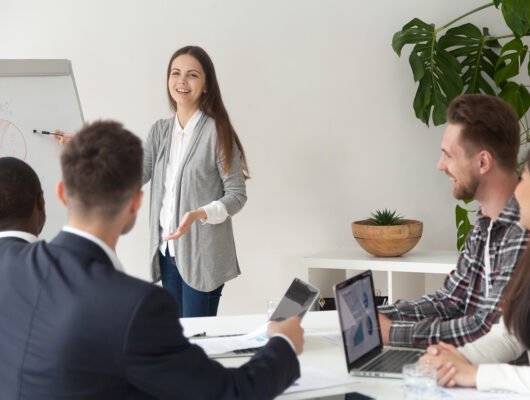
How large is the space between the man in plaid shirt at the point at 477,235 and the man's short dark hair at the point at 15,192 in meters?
0.95

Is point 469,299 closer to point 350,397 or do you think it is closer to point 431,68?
point 350,397

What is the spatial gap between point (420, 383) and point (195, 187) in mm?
1811

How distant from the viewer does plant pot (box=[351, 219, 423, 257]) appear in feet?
13.3

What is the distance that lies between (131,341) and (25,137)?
2.17 m

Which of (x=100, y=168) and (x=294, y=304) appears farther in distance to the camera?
(x=294, y=304)

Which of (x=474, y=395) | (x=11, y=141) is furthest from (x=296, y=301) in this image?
(x=11, y=141)

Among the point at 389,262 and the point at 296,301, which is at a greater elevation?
the point at 296,301

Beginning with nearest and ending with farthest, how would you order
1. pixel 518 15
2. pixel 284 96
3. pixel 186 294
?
pixel 186 294, pixel 518 15, pixel 284 96

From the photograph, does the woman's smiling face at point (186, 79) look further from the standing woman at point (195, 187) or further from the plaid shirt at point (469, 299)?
the plaid shirt at point (469, 299)

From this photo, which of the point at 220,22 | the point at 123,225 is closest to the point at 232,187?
the point at 220,22

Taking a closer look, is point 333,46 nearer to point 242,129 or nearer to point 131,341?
point 242,129

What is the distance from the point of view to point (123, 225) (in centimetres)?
156

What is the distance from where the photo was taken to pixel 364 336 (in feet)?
7.01

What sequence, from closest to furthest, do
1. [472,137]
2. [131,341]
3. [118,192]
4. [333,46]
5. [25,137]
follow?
[131,341] < [118,192] < [472,137] < [25,137] < [333,46]
